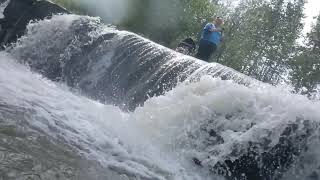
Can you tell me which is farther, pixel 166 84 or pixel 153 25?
pixel 153 25

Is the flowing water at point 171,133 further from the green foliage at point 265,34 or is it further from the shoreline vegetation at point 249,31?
the green foliage at point 265,34

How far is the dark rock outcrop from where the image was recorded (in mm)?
13953

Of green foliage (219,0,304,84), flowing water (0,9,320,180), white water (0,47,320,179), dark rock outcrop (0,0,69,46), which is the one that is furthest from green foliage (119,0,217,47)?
white water (0,47,320,179)

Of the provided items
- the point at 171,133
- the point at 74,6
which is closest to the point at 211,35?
the point at 171,133

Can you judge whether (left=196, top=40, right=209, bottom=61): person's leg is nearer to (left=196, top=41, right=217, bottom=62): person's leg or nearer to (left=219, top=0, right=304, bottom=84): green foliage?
(left=196, top=41, right=217, bottom=62): person's leg

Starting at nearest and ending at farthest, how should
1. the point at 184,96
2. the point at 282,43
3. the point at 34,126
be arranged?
the point at 34,126 < the point at 184,96 < the point at 282,43

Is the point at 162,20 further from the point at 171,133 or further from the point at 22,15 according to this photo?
the point at 171,133

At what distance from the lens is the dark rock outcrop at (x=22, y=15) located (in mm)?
13953

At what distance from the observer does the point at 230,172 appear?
6.86 metres

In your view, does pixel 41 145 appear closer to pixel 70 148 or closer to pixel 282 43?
pixel 70 148

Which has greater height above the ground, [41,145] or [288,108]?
[288,108]

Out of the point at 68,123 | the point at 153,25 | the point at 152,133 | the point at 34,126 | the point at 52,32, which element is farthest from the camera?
the point at 153,25

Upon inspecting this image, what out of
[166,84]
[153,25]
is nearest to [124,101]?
[166,84]

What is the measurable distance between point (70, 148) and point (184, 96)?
2.98m
